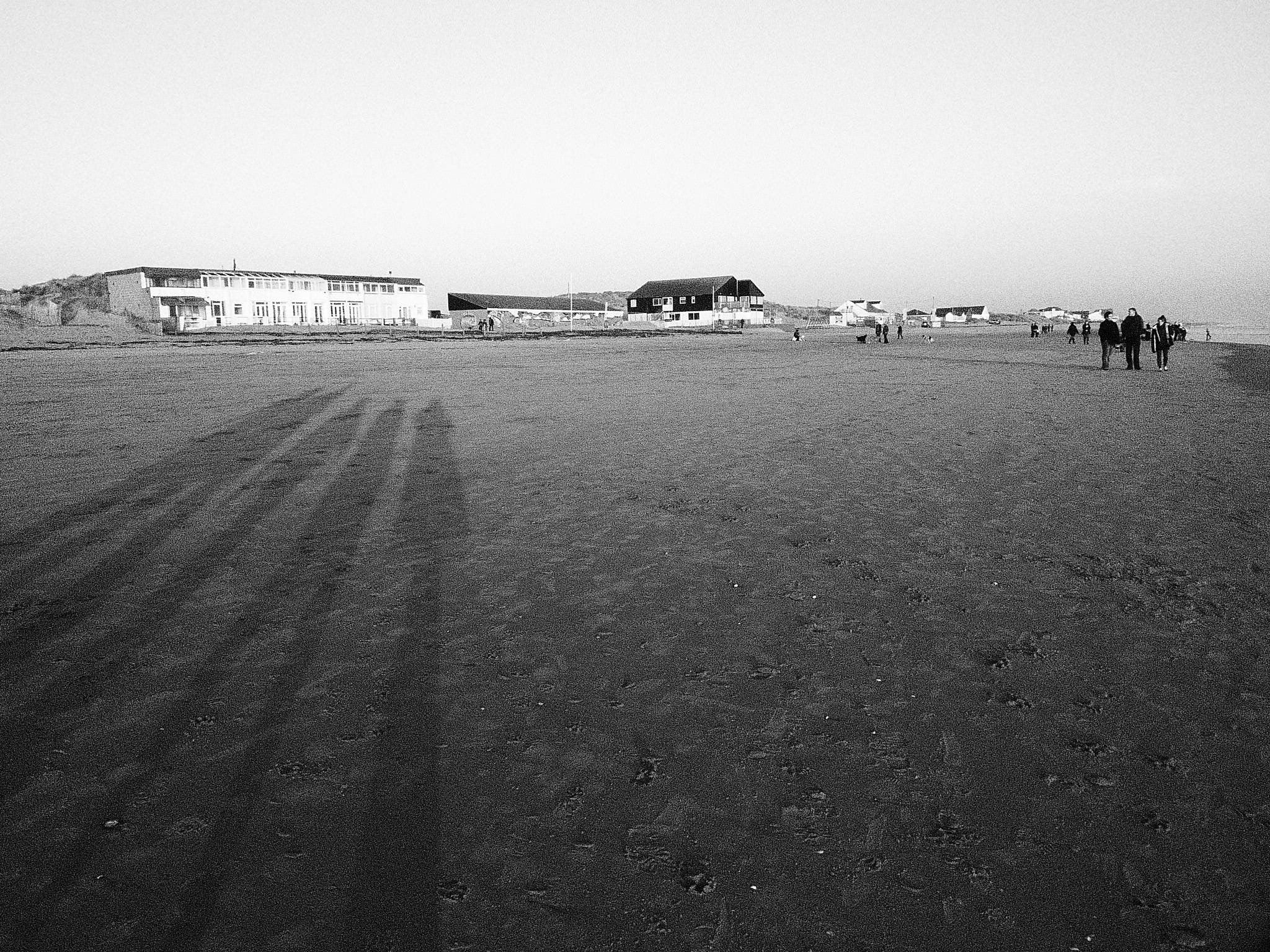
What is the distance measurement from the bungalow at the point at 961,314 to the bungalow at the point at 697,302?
56.7 metres

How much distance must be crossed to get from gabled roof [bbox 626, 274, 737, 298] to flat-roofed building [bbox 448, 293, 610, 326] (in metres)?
10.8

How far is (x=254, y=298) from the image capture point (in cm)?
8325

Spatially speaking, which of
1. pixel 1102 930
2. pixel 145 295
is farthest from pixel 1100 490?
pixel 145 295

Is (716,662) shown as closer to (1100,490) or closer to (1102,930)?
(1102,930)

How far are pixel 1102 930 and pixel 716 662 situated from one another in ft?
7.35

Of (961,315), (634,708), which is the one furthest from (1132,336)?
(961,315)

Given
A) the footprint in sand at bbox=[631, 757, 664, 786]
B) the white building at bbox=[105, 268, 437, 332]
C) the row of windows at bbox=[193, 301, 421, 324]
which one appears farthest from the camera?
the row of windows at bbox=[193, 301, 421, 324]

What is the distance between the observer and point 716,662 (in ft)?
14.8

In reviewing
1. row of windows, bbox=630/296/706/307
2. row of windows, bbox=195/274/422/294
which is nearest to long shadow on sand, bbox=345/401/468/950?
row of windows, bbox=195/274/422/294

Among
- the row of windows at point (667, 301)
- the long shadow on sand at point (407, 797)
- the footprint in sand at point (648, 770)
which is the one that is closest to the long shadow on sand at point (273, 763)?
the long shadow on sand at point (407, 797)

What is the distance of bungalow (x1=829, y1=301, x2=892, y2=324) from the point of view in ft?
476

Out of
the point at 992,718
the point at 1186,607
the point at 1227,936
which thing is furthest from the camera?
the point at 1186,607

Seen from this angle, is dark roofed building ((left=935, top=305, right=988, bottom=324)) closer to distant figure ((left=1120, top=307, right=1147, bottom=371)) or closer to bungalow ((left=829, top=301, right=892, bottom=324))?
bungalow ((left=829, top=301, right=892, bottom=324))

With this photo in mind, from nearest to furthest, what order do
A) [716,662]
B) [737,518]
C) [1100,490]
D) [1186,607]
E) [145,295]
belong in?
[716,662] < [1186,607] < [737,518] < [1100,490] < [145,295]
